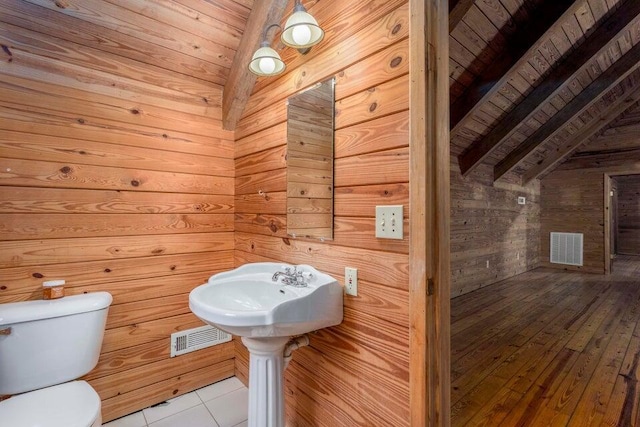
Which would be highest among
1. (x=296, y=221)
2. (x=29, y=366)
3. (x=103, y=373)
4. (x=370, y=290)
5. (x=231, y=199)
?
(x=231, y=199)

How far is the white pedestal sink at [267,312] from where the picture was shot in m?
1.06

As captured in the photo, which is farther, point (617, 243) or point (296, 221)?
point (617, 243)

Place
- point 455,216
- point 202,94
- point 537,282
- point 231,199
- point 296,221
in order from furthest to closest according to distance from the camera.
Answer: point 537,282
point 455,216
point 231,199
point 202,94
point 296,221

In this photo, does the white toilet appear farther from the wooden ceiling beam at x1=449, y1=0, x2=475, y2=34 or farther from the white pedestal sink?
the wooden ceiling beam at x1=449, y1=0, x2=475, y2=34

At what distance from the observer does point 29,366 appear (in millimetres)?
1346

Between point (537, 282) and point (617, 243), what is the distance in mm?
5621

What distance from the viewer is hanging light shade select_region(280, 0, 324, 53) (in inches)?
50.3

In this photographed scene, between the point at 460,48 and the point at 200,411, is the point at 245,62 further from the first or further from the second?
the point at 200,411

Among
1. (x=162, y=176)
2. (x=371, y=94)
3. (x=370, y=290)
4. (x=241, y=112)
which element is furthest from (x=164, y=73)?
(x=370, y=290)

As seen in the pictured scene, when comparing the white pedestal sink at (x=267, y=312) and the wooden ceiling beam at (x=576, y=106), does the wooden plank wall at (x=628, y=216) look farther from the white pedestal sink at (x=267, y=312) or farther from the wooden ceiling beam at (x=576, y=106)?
the white pedestal sink at (x=267, y=312)

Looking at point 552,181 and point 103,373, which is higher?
point 552,181

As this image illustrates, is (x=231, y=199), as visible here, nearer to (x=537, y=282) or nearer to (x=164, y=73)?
(x=164, y=73)

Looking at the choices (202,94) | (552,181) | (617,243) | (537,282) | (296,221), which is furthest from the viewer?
(617,243)

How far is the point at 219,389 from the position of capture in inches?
81.4
